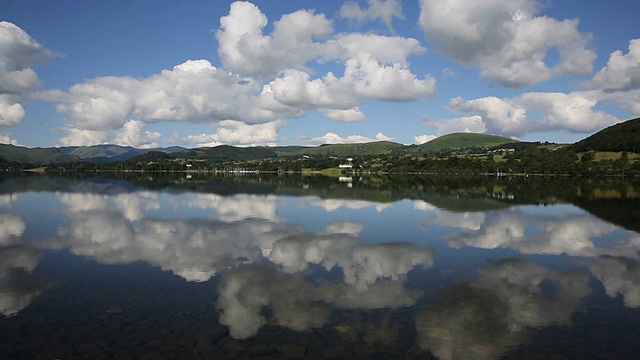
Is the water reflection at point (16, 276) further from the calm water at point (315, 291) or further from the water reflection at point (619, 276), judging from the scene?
the water reflection at point (619, 276)

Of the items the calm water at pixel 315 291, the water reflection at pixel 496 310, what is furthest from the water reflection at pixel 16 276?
the water reflection at pixel 496 310

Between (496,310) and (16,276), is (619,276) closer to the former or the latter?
(496,310)

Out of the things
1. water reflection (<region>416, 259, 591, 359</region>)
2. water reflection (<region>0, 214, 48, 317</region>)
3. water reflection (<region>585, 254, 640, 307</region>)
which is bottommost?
water reflection (<region>585, 254, 640, 307</region>)

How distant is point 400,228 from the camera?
4169cm

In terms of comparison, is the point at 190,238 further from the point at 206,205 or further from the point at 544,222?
the point at 544,222

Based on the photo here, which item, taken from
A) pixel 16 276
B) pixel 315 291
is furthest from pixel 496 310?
pixel 16 276

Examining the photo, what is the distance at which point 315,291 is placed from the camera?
20734mm

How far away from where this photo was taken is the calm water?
14867mm

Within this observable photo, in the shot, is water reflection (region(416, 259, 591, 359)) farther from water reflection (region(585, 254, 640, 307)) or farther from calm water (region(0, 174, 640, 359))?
water reflection (region(585, 254, 640, 307))

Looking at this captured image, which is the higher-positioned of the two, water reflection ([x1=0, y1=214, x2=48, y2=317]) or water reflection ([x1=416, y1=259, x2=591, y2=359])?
water reflection ([x1=0, y1=214, x2=48, y2=317])

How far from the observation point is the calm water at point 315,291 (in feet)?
48.8

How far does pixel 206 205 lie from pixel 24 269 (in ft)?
121

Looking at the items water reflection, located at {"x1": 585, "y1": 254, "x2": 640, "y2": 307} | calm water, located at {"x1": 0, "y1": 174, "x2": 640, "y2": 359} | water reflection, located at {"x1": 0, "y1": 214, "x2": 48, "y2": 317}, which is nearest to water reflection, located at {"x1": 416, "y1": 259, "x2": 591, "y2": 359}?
calm water, located at {"x1": 0, "y1": 174, "x2": 640, "y2": 359}

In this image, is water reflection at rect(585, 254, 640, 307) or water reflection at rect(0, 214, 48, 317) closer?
water reflection at rect(0, 214, 48, 317)
